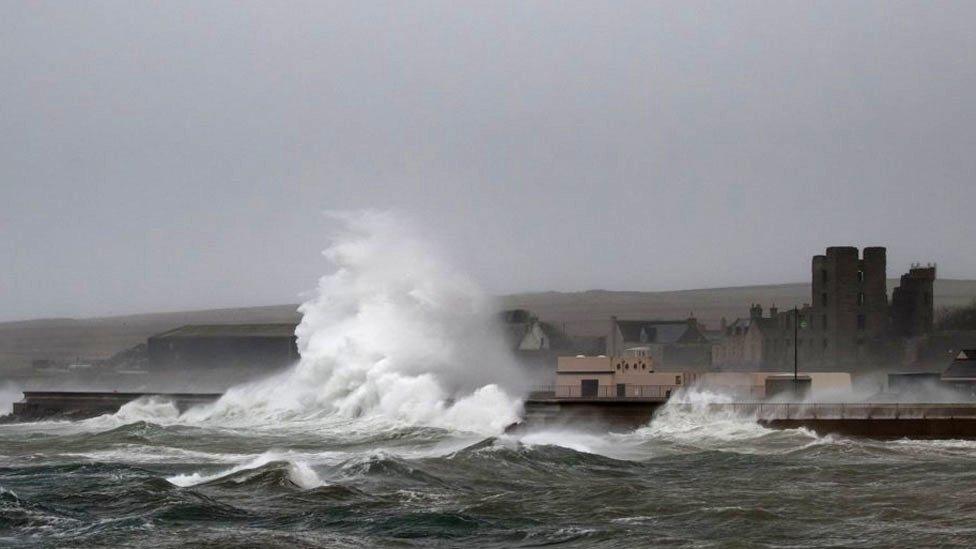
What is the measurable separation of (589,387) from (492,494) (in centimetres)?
2791

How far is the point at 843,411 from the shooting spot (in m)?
38.0

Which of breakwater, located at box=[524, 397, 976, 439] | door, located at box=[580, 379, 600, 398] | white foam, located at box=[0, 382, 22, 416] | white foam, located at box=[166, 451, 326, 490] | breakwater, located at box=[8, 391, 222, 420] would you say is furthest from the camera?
white foam, located at box=[0, 382, 22, 416]

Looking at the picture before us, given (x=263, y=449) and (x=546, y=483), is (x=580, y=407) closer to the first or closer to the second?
(x=263, y=449)

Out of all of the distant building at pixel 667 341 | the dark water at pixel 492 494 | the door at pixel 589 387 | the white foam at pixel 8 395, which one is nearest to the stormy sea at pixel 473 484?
the dark water at pixel 492 494

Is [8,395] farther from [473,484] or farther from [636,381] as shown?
[473,484]

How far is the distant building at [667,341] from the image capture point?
69.0 meters

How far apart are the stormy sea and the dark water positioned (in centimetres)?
5

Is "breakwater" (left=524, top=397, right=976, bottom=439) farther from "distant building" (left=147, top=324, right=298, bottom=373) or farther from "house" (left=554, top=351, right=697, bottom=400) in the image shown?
"distant building" (left=147, top=324, right=298, bottom=373)

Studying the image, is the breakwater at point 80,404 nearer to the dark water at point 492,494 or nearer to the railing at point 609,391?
the railing at point 609,391

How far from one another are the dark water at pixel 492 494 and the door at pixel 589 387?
1510 centimetres

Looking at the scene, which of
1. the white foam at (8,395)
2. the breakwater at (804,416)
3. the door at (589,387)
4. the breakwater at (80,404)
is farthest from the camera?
the white foam at (8,395)

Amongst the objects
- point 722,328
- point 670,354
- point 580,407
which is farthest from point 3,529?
point 722,328

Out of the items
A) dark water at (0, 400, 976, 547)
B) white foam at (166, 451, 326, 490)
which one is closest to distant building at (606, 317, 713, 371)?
dark water at (0, 400, 976, 547)

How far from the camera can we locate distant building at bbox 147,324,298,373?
71062 mm
